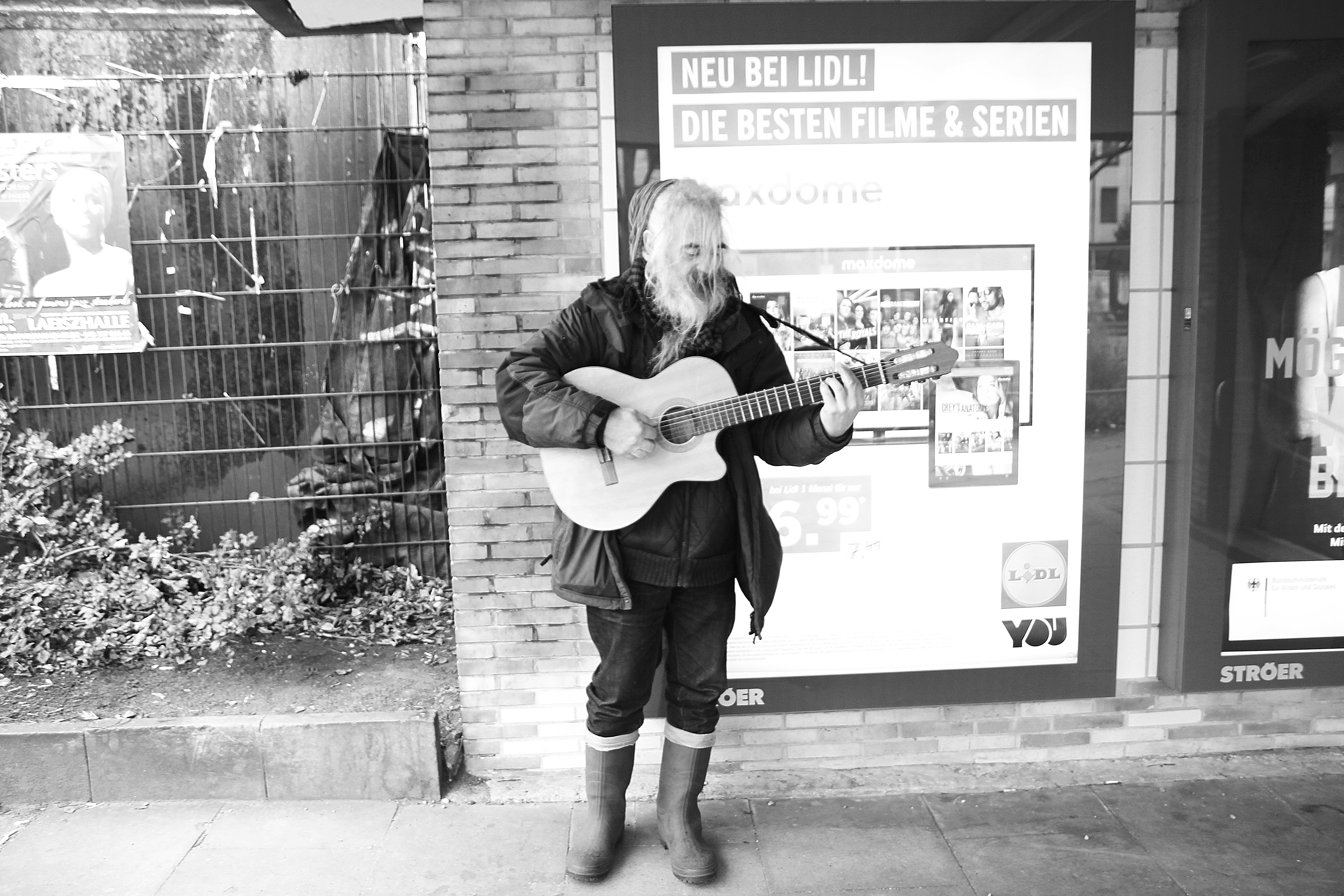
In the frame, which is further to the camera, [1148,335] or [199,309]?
[199,309]

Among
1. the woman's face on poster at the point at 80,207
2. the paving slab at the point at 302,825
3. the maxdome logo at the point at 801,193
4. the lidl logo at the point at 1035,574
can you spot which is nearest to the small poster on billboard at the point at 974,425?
the lidl logo at the point at 1035,574

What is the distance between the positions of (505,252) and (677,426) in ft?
3.57

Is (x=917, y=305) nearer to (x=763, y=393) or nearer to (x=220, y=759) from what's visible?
(x=763, y=393)

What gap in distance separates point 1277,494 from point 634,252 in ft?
8.73

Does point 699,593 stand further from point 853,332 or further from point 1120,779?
point 1120,779

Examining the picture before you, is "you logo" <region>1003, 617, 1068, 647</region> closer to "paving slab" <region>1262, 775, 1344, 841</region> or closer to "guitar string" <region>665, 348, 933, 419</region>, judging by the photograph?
"paving slab" <region>1262, 775, 1344, 841</region>

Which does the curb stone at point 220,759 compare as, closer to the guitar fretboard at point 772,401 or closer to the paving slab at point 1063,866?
the guitar fretboard at point 772,401

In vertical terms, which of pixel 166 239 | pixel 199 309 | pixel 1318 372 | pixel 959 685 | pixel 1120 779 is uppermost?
pixel 166 239

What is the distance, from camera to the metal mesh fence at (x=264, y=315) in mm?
5332

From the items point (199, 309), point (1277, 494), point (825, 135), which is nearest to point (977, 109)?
point (825, 135)

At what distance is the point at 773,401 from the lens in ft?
9.97

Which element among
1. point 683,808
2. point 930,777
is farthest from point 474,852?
point 930,777

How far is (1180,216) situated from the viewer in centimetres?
390

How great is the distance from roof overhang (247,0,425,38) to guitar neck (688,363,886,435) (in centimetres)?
288
